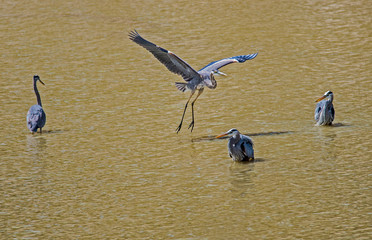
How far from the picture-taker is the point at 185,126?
13453 mm

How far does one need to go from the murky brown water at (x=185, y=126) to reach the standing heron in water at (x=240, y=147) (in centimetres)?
20

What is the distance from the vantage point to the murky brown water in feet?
28.8

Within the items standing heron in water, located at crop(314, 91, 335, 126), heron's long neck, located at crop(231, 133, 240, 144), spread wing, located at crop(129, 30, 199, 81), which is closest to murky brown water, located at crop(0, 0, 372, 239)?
standing heron in water, located at crop(314, 91, 335, 126)

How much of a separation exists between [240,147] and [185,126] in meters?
2.84

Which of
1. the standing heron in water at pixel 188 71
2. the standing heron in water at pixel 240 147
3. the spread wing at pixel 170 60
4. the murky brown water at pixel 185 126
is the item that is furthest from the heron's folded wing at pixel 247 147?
the spread wing at pixel 170 60

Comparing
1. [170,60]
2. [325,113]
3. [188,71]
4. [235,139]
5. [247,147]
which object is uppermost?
[170,60]

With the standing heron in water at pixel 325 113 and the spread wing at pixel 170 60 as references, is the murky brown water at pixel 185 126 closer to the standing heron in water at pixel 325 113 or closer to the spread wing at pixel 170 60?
the standing heron in water at pixel 325 113

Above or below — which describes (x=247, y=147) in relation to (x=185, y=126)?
below

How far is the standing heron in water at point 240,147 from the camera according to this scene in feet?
35.1

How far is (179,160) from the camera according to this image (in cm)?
1128

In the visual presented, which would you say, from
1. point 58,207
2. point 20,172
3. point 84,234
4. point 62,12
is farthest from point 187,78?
point 62,12

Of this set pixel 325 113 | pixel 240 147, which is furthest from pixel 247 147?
pixel 325 113

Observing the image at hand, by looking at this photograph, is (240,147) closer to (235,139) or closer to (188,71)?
(235,139)

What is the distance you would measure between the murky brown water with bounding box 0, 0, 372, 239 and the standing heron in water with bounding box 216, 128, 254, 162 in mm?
199
